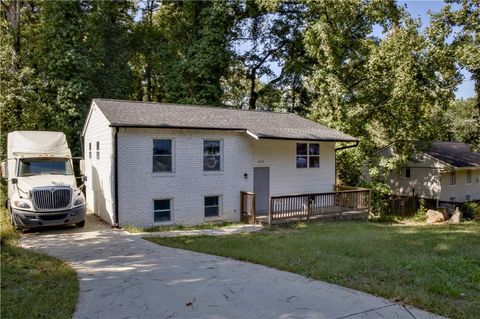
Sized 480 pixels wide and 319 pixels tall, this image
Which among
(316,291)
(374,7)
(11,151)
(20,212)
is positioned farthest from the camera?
(374,7)

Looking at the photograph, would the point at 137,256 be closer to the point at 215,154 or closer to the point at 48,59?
the point at 215,154

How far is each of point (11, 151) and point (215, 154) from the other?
7684mm

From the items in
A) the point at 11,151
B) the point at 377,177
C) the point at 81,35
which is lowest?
the point at 377,177

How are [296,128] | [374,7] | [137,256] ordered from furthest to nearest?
[374,7] < [296,128] < [137,256]

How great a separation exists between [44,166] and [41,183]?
48.5 inches

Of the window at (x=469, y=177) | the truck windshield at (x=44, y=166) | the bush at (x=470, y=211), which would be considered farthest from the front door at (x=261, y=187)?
the window at (x=469, y=177)

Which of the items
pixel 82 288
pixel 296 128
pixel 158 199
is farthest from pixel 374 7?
pixel 82 288

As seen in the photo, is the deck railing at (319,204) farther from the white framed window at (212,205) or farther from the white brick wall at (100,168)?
the white brick wall at (100,168)

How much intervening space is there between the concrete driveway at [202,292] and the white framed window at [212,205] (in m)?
6.24

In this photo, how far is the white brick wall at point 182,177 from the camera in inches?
520

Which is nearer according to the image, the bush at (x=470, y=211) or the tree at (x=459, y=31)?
the tree at (x=459, y=31)

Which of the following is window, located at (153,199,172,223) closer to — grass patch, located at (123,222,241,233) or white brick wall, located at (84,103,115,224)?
grass patch, located at (123,222,241,233)

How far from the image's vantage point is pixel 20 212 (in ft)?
37.0

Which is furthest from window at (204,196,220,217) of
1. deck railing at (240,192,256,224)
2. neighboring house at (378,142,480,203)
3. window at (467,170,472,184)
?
window at (467,170,472,184)
